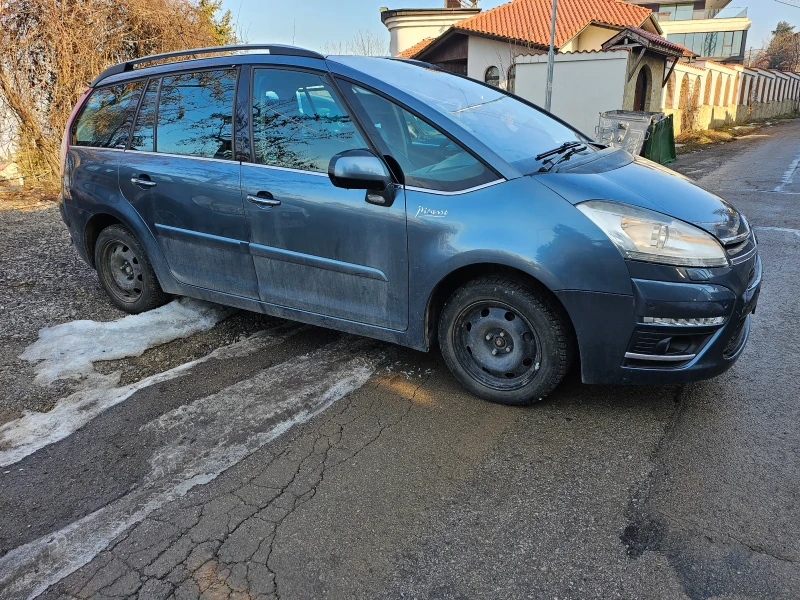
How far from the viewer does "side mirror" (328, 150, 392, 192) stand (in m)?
3.18

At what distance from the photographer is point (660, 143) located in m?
15.1

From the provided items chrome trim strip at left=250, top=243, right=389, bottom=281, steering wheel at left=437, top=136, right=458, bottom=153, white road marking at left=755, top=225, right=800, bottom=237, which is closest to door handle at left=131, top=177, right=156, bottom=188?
chrome trim strip at left=250, top=243, right=389, bottom=281

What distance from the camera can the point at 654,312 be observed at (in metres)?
2.81

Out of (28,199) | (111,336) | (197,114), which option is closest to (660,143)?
(28,199)

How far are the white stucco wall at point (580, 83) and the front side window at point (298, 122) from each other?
59.3 feet

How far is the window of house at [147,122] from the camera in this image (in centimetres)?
428

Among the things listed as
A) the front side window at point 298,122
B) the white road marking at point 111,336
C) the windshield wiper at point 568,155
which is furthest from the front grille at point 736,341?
the white road marking at point 111,336

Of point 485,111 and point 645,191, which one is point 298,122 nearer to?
point 485,111

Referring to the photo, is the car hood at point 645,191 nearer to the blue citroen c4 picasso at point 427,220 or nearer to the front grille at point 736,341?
the blue citroen c4 picasso at point 427,220

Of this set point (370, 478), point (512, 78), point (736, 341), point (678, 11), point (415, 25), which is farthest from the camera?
point (678, 11)

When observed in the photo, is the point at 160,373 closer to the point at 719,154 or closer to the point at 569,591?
the point at 569,591

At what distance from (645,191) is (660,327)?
739 mm

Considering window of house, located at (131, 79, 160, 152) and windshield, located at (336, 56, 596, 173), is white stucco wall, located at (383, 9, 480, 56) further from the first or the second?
windshield, located at (336, 56, 596, 173)

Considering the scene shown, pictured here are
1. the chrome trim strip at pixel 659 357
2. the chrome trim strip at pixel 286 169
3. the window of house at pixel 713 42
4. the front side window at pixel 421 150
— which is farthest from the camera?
the window of house at pixel 713 42
